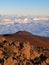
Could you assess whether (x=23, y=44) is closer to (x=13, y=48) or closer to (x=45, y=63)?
(x=13, y=48)

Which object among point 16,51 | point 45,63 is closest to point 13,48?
point 16,51

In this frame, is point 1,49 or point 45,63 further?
point 1,49

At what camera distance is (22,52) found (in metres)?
27.2

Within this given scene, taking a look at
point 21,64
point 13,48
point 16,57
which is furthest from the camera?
point 13,48

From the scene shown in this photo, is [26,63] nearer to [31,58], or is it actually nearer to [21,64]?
[21,64]

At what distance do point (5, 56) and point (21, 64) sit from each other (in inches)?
95.5

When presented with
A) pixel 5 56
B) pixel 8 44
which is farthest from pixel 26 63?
pixel 8 44

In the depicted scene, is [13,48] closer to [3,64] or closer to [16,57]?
[16,57]

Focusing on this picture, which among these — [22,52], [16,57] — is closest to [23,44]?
[22,52]

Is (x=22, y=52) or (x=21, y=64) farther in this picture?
(x=22, y=52)

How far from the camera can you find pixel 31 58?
26828mm

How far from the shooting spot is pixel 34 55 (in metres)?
27.2

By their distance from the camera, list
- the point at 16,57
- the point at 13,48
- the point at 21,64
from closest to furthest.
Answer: the point at 21,64
the point at 16,57
the point at 13,48

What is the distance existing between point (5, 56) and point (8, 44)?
2622mm
